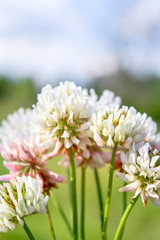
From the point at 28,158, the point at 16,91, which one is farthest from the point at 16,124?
the point at 16,91

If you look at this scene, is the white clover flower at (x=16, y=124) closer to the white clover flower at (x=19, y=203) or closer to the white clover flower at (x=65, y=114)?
the white clover flower at (x=65, y=114)

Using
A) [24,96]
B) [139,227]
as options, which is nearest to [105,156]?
[139,227]

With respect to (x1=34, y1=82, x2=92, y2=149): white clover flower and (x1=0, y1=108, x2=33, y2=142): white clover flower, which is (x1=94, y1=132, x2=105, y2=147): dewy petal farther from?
(x1=0, y1=108, x2=33, y2=142): white clover flower

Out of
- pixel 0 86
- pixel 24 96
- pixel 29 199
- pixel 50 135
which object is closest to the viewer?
pixel 29 199

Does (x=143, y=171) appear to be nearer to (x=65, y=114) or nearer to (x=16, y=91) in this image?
(x=65, y=114)

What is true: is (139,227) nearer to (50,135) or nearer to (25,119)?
(25,119)
